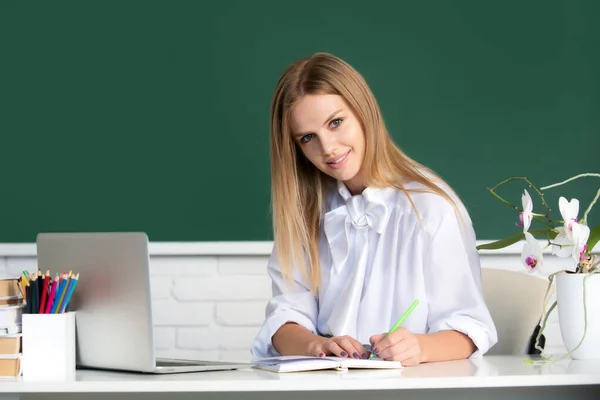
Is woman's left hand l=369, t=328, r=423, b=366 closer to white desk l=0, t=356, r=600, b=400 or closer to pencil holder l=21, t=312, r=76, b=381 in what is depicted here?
white desk l=0, t=356, r=600, b=400

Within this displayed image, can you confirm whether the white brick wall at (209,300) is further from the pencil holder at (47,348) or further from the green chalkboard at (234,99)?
the pencil holder at (47,348)

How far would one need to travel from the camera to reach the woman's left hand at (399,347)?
1.42 meters

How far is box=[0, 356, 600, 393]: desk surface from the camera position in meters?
1.15

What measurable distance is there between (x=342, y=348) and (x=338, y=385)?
328 millimetres

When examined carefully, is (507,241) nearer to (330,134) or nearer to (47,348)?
(330,134)

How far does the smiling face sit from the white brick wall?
73 centimetres

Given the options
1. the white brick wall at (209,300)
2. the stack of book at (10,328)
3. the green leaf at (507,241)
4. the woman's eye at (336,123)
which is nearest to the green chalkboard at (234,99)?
the white brick wall at (209,300)

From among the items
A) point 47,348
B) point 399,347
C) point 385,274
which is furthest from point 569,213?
point 47,348

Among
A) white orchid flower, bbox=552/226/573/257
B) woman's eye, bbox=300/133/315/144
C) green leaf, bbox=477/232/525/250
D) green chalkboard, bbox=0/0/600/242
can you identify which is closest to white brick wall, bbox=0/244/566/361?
green chalkboard, bbox=0/0/600/242

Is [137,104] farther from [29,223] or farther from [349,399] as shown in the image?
[349,399]

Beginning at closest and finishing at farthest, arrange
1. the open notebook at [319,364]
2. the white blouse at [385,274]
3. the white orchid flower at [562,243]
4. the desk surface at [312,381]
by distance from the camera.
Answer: the desk surface at [312,381], the open notebook at [319,364], the white orchid flower at [562,243], the white blouse at [385,274]

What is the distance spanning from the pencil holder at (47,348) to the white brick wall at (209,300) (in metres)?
1.25

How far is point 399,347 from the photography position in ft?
4.66

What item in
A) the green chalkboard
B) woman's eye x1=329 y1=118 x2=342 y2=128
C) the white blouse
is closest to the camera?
the white blouse
